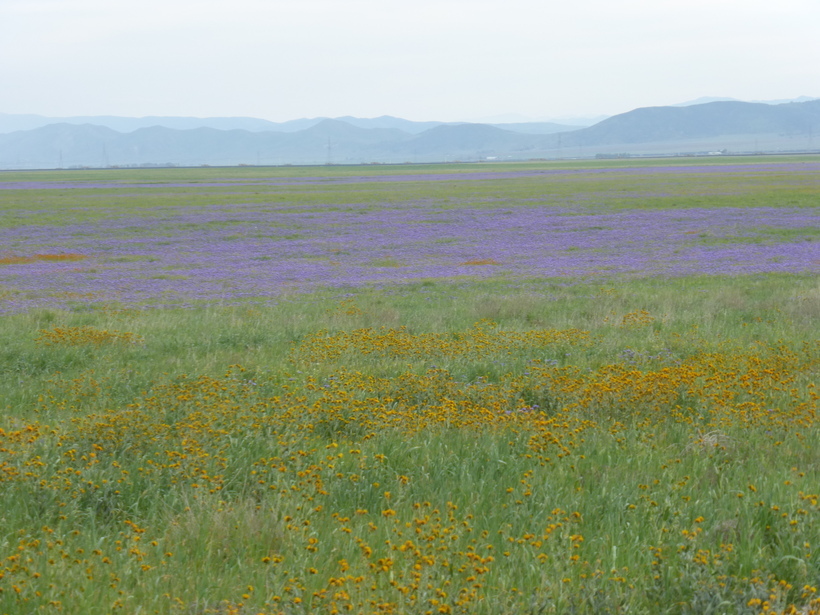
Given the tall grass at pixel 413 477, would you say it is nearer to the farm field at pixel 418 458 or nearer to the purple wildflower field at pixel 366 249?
the farm field at pixel 418 458

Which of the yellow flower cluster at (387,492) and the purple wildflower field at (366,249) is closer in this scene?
the yellow flower cluster at (387,492)

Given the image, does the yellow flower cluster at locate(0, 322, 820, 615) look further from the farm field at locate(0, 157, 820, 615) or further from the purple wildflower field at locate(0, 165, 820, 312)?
the purple wildflower field at locate(0, 165, 820, 312)

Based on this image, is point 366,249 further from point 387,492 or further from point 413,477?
point 387,492

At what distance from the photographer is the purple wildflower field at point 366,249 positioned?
24.6 meters

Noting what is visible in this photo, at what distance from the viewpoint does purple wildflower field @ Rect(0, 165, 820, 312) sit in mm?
24609

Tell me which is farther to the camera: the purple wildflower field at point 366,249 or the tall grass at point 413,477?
the purple wildflower field at point 366,249

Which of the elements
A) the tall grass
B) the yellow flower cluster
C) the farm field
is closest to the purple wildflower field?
the farm field

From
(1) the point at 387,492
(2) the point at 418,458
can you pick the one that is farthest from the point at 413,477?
(1) the point at 387,492

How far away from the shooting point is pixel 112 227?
44281mm

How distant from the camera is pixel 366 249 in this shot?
34.5m

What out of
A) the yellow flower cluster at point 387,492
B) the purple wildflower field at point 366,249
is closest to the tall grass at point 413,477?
the yellow flower cluster at point 387,492

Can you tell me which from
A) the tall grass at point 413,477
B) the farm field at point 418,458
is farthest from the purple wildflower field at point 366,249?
the tall grass at point 413,477

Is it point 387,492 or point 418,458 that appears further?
point 418,458

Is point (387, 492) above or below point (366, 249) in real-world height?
above
